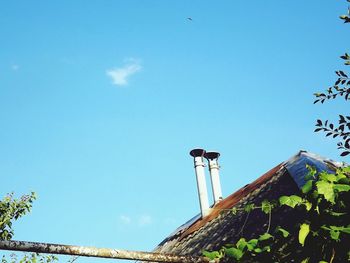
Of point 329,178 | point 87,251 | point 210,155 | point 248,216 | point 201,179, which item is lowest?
point 87,251

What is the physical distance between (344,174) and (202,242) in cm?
412

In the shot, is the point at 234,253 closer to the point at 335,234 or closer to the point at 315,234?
the point at 315,234

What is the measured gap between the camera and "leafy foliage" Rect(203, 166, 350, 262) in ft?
9.36

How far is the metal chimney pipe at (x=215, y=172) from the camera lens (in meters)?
9.86

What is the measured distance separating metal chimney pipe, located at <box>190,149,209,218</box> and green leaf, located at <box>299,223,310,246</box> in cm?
607

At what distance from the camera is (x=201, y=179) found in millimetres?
9344

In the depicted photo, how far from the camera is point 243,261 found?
3076 millimetres

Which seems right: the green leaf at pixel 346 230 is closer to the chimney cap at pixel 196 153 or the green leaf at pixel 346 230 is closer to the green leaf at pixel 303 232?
the green leaf at pixel 303 232

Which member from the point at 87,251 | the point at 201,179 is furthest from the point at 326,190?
the point at 201,179

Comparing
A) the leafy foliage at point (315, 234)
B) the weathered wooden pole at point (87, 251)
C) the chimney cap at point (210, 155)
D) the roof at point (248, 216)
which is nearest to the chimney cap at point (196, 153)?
the chimney cap at point (210, 155)

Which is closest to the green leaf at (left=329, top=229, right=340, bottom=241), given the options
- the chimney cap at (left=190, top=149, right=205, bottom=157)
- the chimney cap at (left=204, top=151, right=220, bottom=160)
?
the chimney cap at (left=190, top=149, right=205, bottom=157)

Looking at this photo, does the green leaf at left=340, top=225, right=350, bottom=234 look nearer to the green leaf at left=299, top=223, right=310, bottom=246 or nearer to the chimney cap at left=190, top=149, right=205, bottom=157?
the green leaf at left=299, top=223, right=310, bottom=246

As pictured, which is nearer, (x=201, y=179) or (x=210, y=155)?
(x=201, y=179)

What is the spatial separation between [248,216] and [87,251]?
13.1 ft
